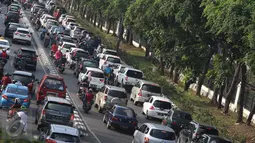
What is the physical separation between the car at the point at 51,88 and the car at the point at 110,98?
11.1ft

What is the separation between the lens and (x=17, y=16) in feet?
231

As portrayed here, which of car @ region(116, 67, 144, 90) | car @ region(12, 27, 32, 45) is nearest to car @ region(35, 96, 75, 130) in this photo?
car @ region(116, 67, 144, 90)

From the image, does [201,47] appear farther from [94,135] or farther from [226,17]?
[94,135]

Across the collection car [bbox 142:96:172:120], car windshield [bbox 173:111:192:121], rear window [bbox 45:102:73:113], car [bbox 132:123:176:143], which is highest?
rear window [bbox 45:102:73:113]

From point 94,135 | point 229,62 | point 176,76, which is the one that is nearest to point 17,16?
point 176,76

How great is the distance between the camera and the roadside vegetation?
3525 cm

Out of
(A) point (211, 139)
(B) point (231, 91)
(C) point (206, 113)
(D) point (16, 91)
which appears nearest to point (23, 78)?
(D) point (16, 91)

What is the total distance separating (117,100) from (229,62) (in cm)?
1034

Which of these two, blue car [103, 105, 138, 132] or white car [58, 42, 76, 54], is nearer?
blue car [103, 105, 138, 132]

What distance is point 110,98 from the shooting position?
34969 millimetres

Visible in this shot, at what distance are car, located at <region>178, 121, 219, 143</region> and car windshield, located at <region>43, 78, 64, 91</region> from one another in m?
6.45

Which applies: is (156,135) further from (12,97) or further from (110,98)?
(110,98)

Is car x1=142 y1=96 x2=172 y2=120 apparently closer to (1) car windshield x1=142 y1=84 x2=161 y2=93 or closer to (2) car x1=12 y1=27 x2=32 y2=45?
(1) car windshield x1=142 y1=84 x2=161 y2=93

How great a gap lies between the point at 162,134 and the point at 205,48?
21310 millimetres
